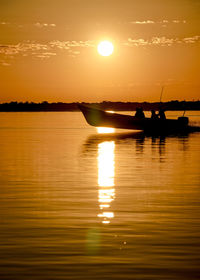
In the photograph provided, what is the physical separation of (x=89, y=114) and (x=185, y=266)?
4338 centimetres

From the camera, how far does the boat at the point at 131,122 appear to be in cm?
5019

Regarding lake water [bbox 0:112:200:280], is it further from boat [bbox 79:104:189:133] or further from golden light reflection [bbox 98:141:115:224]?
boat [bbox 79:104:189:133]

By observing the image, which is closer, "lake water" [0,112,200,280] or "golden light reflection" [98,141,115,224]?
"lake water" [0,112,200,280]

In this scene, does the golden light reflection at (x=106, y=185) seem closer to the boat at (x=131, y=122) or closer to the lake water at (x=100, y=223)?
the lake water at (x=100, y=223)

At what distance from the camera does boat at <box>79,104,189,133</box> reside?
165 feet

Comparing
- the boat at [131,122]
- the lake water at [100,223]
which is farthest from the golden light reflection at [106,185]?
the boat at [131,122]

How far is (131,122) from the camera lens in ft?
168

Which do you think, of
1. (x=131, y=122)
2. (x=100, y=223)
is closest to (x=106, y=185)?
(x=100, y=223)

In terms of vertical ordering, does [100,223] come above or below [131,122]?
below

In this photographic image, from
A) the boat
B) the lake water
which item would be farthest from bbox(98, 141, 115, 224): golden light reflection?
the boat

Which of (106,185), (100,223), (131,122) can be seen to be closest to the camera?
(100,223)

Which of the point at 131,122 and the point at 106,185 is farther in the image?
the point at 131,122

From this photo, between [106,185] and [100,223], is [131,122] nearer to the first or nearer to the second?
[106,185]

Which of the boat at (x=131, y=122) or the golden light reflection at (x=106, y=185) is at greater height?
the boat at (x=131, y=122)
